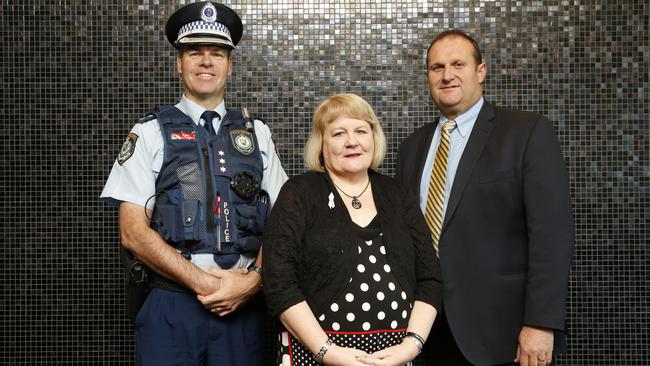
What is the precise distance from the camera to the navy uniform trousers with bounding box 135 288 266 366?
7.32 feet

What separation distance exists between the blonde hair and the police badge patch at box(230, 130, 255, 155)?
10.8 inches

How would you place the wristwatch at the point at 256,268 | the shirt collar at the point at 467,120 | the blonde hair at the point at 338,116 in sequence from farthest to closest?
the shirt collar at the point at 467,120, the wristwatch at the point at 256,268, the blonde hair at the point at 338,116

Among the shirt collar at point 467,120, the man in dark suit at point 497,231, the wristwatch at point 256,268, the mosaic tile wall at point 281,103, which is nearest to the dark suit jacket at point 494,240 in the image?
the man in dark suit at point 497,231

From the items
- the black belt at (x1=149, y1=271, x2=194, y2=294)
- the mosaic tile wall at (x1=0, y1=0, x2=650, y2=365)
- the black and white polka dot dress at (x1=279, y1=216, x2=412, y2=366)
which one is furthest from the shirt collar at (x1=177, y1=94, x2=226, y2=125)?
the mosaic tile wall at (x1=0, y1=0, x2=650, y2=365)

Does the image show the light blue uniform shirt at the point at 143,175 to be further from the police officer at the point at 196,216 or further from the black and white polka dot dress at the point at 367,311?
the black and white polka dot dress at the point at 367,311

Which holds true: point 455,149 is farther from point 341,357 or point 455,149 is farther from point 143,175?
point 143,175

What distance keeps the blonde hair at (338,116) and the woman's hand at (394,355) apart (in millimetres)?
571

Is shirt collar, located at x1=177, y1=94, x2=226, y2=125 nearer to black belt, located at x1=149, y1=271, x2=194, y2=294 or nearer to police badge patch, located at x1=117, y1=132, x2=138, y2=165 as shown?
police badge patch, located at x1=117, y1=132, x2=138, y2=165

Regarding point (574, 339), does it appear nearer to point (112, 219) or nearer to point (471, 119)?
point (471, 119)

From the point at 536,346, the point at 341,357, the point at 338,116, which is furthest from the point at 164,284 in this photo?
the point at 536,346

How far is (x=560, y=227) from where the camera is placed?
221cm

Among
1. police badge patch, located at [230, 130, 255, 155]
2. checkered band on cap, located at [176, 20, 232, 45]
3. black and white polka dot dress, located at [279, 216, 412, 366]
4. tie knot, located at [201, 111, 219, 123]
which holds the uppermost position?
checkered band on cap, located at [176, 20, 232, 45]

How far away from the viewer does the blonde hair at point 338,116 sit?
6.89 ft

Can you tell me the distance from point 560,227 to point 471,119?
49cm
